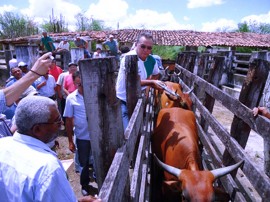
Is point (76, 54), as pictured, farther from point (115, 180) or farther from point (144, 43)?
point (115, 180)

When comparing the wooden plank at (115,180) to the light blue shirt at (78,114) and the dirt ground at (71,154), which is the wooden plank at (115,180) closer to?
the light blue shirt at (78,114)

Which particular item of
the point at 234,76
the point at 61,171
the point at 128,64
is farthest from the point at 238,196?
the point at 234,76

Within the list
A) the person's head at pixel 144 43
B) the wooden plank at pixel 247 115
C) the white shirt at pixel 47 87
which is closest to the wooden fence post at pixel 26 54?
the white shirt at pixel 47 87

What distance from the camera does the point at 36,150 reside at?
53.7 inches

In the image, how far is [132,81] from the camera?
291cm

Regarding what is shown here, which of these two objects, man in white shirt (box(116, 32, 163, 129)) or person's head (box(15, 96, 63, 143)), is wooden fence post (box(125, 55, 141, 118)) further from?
person's head (box(15, 96, 63, 143))

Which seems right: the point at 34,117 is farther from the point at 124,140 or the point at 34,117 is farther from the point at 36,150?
the point at 124,140

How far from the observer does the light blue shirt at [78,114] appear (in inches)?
151

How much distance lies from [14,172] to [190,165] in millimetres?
2205

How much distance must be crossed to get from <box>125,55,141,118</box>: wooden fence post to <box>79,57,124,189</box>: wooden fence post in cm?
110

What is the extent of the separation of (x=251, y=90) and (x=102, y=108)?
1717 millimetres

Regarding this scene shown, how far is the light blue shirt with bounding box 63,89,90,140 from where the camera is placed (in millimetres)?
3828

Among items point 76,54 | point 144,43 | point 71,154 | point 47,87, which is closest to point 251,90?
point 144,43

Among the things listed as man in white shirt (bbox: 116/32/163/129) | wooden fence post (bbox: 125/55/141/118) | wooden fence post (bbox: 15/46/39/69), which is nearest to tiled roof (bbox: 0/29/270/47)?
wooden fence post (bbox: 15/46/39/69)
